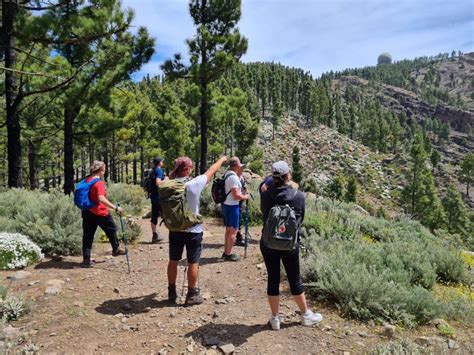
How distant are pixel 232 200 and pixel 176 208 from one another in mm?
2320

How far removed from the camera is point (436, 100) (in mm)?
186500

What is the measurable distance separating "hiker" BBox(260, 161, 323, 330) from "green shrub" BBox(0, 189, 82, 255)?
4459mm

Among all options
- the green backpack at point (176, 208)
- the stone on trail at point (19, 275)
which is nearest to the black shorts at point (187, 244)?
the green backpack at point (176, 208)

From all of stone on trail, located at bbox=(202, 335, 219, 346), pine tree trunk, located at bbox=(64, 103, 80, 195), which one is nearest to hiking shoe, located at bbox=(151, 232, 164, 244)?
stone on trail, located at bbox=(202, 335, 219, 346)

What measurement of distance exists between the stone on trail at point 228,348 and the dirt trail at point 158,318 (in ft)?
0.17

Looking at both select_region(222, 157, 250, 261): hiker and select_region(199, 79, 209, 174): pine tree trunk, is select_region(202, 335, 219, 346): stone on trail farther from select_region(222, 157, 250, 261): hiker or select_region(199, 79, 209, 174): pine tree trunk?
select_region(199, 79, 209, 174): pine tree trunk

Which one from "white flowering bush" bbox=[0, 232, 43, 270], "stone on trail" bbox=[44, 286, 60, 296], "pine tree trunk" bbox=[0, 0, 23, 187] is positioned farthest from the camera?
"pine tree trunk" bbox=[0, 0, 23, 187]

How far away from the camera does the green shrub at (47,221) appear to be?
6648 mm

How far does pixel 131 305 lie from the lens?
191 inches

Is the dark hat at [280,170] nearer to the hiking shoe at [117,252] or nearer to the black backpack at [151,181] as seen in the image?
the hiking shoe at [117,252]

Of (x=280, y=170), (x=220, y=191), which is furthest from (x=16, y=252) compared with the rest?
(x=280, y=170)

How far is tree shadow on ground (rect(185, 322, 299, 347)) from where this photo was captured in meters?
Result: 3.95

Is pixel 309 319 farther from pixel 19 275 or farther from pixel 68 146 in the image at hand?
pixel 68 146

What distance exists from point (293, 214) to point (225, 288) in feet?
7.59
